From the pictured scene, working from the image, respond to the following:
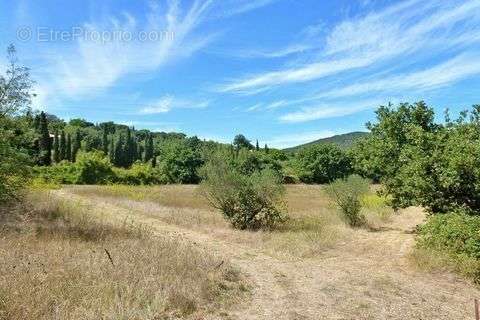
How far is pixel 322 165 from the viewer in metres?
98.1

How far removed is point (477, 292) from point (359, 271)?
3.15m

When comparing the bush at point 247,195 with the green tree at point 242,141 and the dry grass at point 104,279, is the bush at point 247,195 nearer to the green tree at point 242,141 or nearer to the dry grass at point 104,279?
the dry grass at point 104,279

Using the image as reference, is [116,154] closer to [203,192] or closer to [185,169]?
[185,169]

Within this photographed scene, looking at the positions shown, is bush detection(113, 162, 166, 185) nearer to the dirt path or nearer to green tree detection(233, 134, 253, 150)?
the dirt path

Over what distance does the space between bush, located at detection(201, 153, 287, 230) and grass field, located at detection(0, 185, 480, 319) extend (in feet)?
10.9

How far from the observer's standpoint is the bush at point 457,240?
13617 mm

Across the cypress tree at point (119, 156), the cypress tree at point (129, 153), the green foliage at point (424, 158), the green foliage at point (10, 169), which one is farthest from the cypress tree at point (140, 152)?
the green foliage at point (10, 169)

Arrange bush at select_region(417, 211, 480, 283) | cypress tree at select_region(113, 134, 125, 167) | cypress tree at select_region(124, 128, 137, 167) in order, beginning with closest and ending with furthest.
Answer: bush at select_region(417, 211, 480, 283), cypress tree at select_region(113, 134, 125, 167), cypress tree at select_region(124, 128, 137, 167)

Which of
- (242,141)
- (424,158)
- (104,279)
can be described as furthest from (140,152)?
(104,279)

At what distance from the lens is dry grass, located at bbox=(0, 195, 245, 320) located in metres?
7.23

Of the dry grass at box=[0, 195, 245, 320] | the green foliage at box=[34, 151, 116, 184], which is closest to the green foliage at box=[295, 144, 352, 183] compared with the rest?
the green foliage at box=[34, 151, 116, 184]

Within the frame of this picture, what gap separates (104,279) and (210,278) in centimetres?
274

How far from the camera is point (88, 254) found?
10312 mm

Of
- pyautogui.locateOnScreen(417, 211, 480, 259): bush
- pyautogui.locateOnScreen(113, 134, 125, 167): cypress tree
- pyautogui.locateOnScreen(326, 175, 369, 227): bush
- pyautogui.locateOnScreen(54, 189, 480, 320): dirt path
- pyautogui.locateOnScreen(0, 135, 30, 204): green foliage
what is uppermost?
pyautogui.locateOnScreen(113, 134, 125, 167): cypress tree
